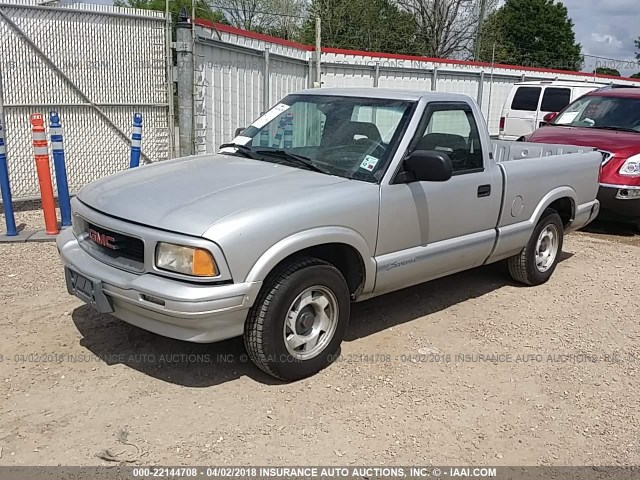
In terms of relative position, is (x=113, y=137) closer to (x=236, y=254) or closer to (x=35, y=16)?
(x=35, y=16)

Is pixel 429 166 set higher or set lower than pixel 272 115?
lower

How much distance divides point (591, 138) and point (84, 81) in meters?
7.06

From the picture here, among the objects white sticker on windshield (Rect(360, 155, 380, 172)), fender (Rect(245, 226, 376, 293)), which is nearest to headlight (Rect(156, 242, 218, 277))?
fender (Rect(245, 226, 376, 293))

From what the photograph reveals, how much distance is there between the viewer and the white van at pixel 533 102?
1435 centimetres

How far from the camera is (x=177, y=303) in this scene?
3.47m

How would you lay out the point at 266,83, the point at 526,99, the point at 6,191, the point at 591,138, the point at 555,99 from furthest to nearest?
1. the point at 526,99
2. the point at 555,99
3. the point at 266,83
4. the point at 591,138
5. the point at 6,191

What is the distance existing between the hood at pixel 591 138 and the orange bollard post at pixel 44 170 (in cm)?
663

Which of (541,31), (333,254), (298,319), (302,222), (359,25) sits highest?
(541,31)

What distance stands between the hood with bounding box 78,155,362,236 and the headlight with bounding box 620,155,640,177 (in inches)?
217

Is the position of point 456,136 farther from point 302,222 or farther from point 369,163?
point 302,222

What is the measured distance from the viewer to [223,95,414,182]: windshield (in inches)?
178

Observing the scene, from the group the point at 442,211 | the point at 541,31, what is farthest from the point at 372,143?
the point at 541,31

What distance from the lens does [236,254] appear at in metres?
3.54

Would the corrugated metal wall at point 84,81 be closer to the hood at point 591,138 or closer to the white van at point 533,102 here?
the hood at point 591,138
